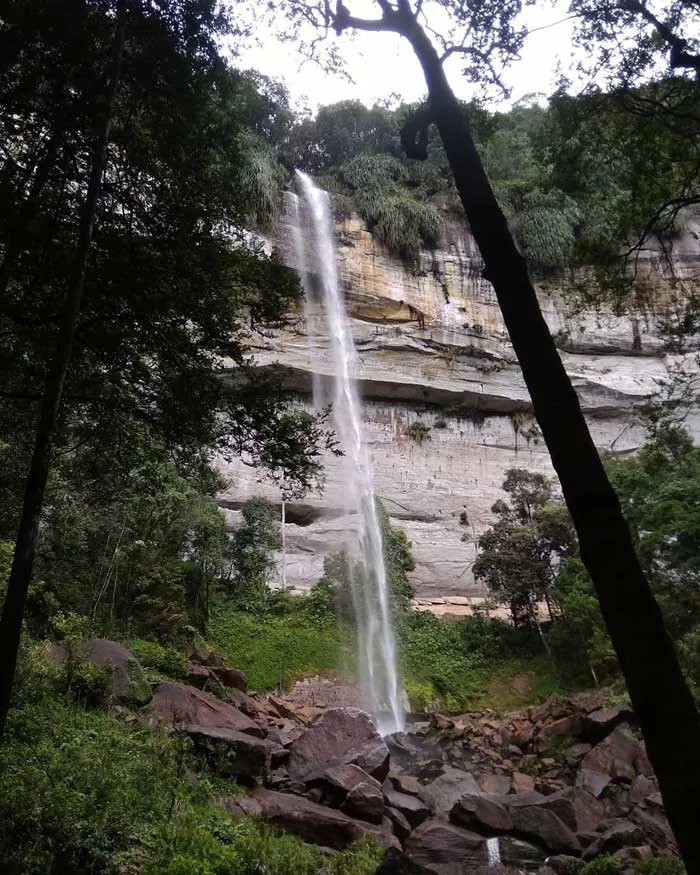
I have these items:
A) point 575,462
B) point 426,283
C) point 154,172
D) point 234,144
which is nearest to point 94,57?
point 154,172

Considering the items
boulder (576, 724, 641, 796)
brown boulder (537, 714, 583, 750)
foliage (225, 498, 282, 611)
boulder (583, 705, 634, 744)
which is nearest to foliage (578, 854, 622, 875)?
boulder (576, 724, 641, 796)

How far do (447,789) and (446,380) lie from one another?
17430 mm

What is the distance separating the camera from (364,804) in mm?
6227

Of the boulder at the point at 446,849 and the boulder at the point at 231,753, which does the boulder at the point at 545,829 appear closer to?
the boulder at the point at 446,849

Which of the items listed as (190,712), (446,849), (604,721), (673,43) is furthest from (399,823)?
(673,43)

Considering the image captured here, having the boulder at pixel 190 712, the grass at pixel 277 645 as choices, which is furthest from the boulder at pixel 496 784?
the grass at pixel 277 645

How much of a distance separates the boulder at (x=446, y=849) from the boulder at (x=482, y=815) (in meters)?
0.38

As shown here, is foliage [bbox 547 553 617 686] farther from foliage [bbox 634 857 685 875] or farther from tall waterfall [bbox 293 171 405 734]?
foliage [bbox 634 857 685 875]

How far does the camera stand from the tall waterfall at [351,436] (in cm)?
1761

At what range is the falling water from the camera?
593 centimetres

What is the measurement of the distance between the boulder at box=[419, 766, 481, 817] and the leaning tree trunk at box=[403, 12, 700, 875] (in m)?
6.09

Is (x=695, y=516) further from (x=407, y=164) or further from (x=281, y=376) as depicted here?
(x=407, y=164)

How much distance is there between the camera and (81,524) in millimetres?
9766

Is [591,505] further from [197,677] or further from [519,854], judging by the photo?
[197,677]
